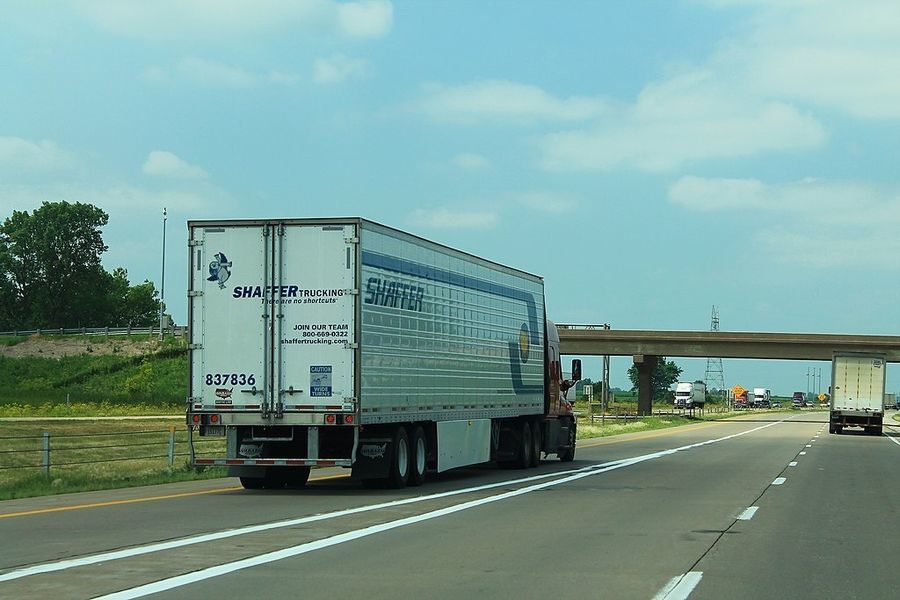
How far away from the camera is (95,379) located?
93.6 meters

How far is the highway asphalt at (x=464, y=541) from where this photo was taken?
10.2 metres

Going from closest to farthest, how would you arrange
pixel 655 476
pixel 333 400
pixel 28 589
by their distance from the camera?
pixel 28 589 → pixel 333 400 → pixel 655 476

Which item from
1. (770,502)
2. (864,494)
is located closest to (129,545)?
(770,502)

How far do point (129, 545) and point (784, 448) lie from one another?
32.6 m

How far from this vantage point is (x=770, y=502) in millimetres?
19156

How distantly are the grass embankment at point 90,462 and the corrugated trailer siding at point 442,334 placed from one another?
5.31m

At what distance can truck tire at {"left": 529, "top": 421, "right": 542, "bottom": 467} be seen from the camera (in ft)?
94.8

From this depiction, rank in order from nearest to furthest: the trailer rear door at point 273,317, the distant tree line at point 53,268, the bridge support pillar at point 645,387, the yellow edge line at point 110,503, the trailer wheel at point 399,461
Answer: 1. the yellow edge line at point 110,503
2. the trailer rear door at point 273,317
3. the trailer wheel at point 399,461
4. the bridge support pillar at point 645,387
5. the distant tree line at point 53,268

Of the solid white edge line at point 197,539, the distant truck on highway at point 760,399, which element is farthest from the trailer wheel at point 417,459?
the distant truck on highway at point 760,399

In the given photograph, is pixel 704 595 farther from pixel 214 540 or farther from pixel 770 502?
pixel 770 502

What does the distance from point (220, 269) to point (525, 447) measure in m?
10.9

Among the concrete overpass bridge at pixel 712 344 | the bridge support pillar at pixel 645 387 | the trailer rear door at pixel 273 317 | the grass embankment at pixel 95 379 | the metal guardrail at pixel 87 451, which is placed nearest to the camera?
the trailer rear door at pixel 273 317

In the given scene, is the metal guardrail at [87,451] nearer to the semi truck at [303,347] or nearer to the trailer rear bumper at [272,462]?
the trailer rear bumper at [272,462]

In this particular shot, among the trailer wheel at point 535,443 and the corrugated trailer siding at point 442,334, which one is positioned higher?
the corrugated trailer siding at point 442,334
